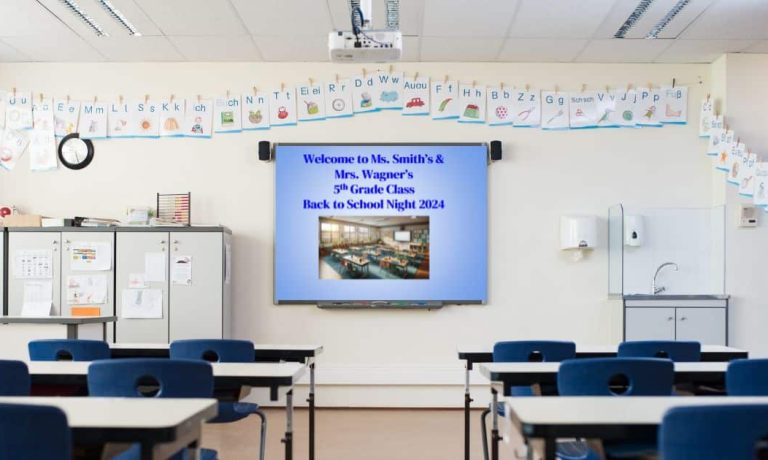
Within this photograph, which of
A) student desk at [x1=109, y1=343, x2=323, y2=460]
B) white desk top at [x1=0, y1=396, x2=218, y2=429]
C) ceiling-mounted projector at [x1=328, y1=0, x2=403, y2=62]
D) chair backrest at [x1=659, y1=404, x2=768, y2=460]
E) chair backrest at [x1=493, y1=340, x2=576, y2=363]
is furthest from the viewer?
ceiling-mounted projector at [x1=328, y1=0, x2=403, y2=62]

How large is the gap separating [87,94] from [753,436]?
628 centimetres

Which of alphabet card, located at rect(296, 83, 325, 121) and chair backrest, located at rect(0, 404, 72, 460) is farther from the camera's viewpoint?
alphabet card, located at rect(296, 83, 325, 121)

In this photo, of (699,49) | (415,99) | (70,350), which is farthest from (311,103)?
(70,350)

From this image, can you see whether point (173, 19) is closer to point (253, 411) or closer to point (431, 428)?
point (253, 411)

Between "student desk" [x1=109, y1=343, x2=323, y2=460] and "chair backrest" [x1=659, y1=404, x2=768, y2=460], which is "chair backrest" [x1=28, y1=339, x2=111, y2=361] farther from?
"chair backrest" [x1=659, y1=404, x2=768, y2=460]

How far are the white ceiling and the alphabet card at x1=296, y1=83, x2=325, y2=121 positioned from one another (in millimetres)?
277

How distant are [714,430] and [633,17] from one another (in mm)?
4595

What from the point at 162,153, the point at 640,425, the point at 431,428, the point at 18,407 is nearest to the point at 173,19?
the point at 162,153

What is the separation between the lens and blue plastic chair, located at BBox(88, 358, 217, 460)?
2.25 meters

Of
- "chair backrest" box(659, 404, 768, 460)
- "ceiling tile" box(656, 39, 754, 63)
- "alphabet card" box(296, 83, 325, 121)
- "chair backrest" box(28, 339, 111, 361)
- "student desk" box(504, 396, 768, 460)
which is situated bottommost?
"chair backrest" box(28, 339, 111, 361)

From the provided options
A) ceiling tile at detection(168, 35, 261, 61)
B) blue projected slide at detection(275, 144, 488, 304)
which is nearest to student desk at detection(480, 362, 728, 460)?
blue projected slide at detection(275, 144, 488, 304)

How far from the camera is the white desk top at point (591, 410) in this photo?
5.51ft

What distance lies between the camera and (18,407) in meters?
1.53

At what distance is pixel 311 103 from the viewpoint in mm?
6496
